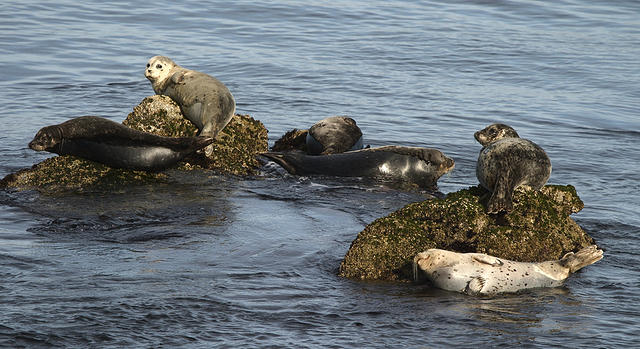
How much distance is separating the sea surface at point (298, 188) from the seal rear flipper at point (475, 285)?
0.08 metres

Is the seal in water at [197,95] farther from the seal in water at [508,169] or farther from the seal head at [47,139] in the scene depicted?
the seal in water at [508,169]

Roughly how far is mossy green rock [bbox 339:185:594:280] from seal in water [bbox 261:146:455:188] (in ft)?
8.51

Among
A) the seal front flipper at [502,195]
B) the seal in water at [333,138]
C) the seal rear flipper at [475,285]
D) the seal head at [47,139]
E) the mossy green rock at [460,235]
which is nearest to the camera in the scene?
the seal rear flipper at [475,285]

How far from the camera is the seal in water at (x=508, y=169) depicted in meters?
7.33

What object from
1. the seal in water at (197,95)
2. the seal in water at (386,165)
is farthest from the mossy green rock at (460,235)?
the seal in water at (197,95)

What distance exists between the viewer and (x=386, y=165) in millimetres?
10117

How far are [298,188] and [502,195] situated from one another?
2980 mm

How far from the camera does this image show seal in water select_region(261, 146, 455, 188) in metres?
10.1

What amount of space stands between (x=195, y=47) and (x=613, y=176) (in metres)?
11.3

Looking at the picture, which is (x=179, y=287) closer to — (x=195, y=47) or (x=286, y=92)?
(x=286, y=92)

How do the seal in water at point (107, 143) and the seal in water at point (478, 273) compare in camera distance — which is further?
the seal in water at point (107, 143)

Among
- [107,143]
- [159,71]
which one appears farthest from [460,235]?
[159,71]

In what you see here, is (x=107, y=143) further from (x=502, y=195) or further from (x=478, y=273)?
(x=478, y=273)

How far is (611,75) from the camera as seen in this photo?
18266 mm
